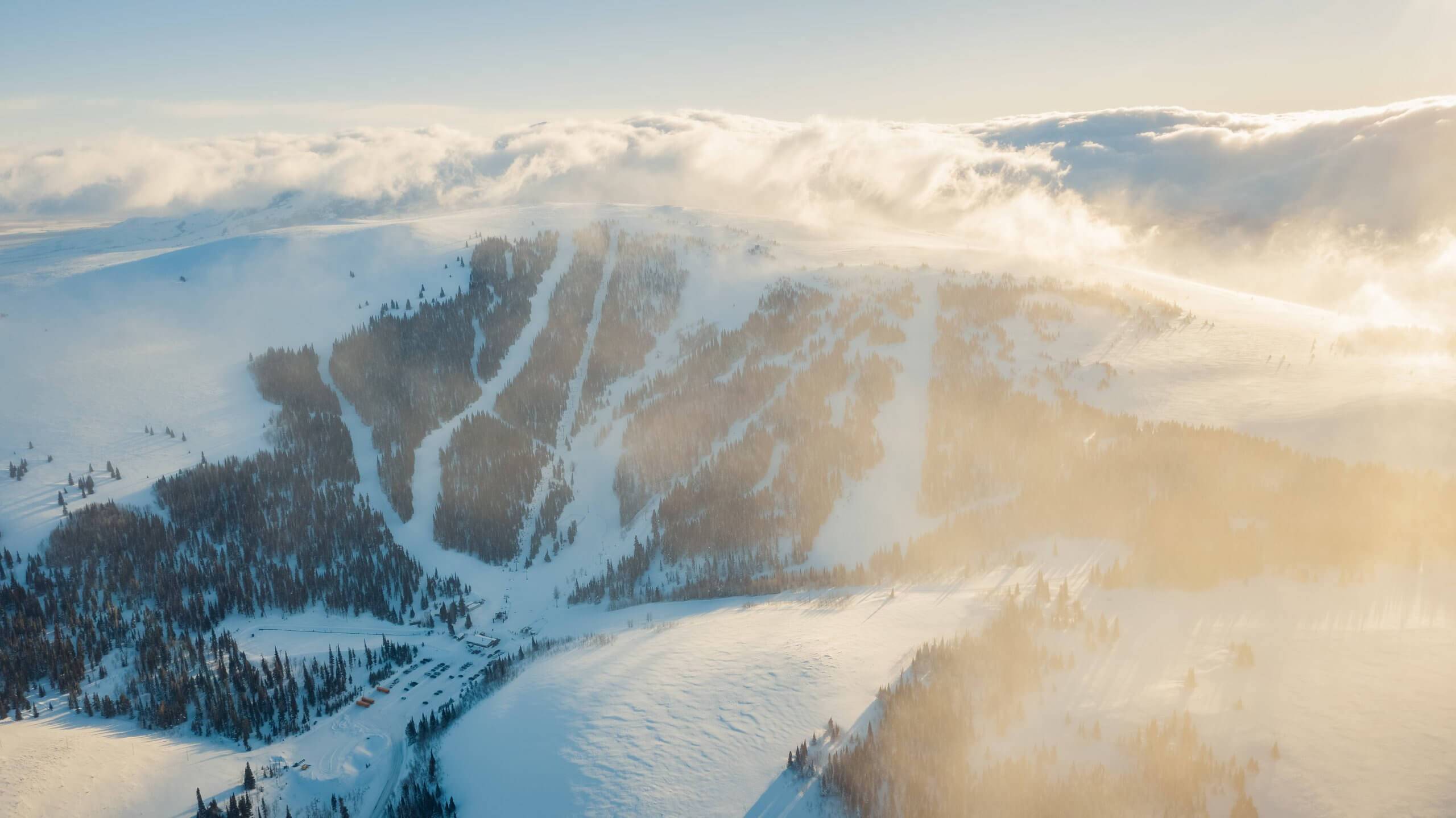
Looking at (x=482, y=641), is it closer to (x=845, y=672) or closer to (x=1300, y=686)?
(x=845, y=672)

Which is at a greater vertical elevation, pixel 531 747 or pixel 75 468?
pixel 75 468

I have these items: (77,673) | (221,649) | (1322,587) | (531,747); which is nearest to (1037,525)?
(1322,587)

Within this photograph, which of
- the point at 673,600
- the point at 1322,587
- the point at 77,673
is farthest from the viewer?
the point at 673,600

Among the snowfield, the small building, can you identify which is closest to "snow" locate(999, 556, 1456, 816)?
the snowfield

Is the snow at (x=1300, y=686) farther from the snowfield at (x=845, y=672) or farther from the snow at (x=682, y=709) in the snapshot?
the snow at (x=682, y=709)

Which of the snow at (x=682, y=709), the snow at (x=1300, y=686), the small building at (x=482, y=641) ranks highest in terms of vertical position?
the snow at (x=1300, y=686)

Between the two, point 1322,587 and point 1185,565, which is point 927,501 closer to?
point 1185,565

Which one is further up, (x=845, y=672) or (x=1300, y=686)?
(x=1300, y=686)

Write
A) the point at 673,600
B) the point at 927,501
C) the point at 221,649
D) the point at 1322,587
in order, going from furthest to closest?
1. the point at 927,501
2. the point at 673,600
3. the point at 221,649
4. the point at 1322,587

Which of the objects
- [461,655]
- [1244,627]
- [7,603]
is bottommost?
[461,655]

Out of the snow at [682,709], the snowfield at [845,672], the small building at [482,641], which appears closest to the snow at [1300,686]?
the snowfield at [845,672]

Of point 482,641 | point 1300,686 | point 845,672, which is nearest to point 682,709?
point 845,672
